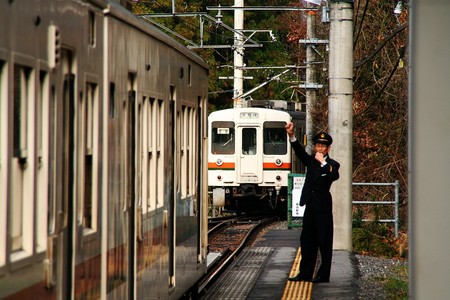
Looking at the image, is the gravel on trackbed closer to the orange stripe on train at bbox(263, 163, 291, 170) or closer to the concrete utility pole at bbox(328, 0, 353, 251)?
the concrete utility pole at bbox(328, 0, 353, 251)

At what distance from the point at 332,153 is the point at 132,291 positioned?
914 centimetres

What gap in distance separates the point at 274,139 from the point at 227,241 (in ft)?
32.1

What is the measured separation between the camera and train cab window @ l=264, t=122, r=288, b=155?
2920 centimetres

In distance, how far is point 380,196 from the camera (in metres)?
24.2

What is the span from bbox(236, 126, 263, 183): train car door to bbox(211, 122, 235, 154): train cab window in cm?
20

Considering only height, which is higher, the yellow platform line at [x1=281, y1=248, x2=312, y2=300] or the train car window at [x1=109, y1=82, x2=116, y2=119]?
the train car window at [x1=109, y1=82, x2=116, y2=119]

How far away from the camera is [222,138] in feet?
96.8

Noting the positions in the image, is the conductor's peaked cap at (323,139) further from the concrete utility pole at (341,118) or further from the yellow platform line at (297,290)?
the concrete utility pole at (341,118)

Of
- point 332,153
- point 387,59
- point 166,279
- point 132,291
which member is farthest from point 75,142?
point 387,59

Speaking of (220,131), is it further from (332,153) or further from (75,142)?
(75,142)

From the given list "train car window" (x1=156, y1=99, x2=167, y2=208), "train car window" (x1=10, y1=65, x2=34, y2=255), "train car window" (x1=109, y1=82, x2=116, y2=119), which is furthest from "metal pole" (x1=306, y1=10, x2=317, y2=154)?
"train car window" (x1=10, y1=65, x2=34, y2=255)

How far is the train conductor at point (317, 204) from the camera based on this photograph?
11742mm

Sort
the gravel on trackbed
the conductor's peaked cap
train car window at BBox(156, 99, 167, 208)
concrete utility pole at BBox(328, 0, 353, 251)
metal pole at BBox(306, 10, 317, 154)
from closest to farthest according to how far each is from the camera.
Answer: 1. train car window at BBox(156, 99, 167, 208)
2. the conductor's peaked cap
3. the gravel on trackbed
4. concrete utility pole at BBox(328, 0, 353, 251)
5. metal pole at BBox(306, 10, 317, 154)

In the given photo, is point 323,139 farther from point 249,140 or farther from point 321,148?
point 249,140
